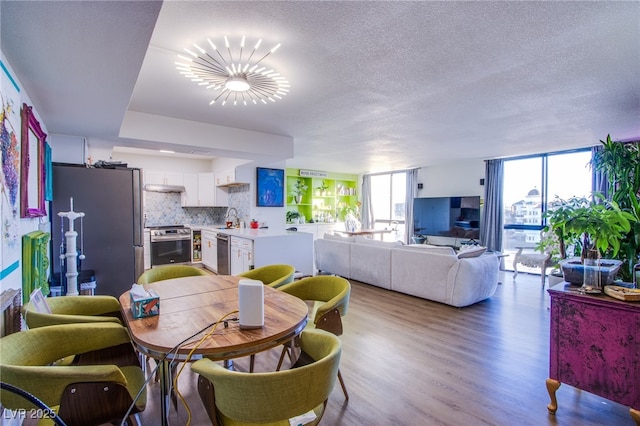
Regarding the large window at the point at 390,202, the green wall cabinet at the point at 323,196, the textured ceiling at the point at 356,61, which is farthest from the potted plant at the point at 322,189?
the textured ceiling at the point at 356,61

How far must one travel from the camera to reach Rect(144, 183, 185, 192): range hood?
6.32 metres

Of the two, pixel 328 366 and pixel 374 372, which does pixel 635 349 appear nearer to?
pixel 374 372

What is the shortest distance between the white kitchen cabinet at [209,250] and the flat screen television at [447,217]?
489 centimetres

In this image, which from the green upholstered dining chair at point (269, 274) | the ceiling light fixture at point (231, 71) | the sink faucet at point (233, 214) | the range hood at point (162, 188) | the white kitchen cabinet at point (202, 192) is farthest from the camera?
the white kitchen cabinet at point (202, 192)

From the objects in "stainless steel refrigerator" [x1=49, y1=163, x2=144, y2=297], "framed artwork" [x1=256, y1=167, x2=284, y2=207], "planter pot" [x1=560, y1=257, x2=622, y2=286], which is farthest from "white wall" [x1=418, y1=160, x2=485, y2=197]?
"stainless steel refrigerator" [x1=49, y1=163, x2=144, y2=297]

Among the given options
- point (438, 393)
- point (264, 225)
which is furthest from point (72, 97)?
point (264, 225)

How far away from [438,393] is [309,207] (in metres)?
7.18

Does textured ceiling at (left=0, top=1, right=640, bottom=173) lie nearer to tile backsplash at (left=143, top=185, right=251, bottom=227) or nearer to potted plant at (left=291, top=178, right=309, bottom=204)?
tile backsplash at (left=143, top=185, right=251, bottom=227)

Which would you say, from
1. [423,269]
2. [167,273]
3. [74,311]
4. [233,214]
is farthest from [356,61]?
[233,214]

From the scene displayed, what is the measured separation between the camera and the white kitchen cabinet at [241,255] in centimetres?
472

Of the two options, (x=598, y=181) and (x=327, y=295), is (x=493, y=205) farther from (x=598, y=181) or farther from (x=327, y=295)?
(x=327, y=295)

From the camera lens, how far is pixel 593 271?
78.0 inches

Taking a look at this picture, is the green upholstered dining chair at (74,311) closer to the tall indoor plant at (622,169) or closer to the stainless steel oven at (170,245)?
the stainless steel oven at (170,245)

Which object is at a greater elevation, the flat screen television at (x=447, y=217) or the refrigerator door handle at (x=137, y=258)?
the flat screen television at (x=447, y=217)
